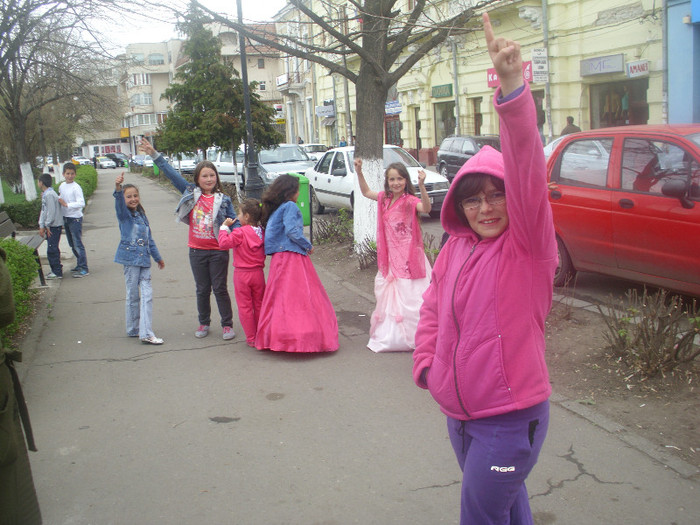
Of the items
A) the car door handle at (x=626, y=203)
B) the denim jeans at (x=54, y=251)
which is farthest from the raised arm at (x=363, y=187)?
the denim jeans at (x=54, y=251)

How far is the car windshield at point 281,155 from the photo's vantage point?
20.6 metres

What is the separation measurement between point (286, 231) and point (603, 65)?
60.7 ft

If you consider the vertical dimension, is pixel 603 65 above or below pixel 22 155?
above

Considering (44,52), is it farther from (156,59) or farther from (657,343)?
(156,59)

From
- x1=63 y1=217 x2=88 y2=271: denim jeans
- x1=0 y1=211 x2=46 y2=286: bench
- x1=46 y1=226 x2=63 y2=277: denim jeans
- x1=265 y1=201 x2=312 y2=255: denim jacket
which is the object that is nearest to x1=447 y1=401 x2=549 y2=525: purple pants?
x1=265 y1=201 x2=312 y2=255: denim jacket

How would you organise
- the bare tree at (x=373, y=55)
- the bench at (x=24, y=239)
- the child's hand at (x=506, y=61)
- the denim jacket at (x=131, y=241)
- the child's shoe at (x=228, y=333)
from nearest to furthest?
the child's hand at (x=506, y=61) < the denim jacket at (x=131, y=241) < the child's shoe at (x=228, y=333) < the bare tree at (x=373, y=55) < the bench at (x=24, y=239)

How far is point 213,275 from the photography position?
6590 mm

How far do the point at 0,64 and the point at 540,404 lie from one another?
55.2 ft

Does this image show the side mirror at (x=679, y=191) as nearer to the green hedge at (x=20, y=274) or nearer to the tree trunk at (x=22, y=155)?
the green hedge at (x=20, y=274)

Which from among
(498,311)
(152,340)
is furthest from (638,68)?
(498,311)

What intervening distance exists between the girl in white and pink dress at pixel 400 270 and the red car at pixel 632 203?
4.14ft

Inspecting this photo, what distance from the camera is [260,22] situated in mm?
8797

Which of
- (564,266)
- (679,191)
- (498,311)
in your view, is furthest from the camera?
(564,266)

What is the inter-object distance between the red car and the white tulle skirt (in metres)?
1.49
